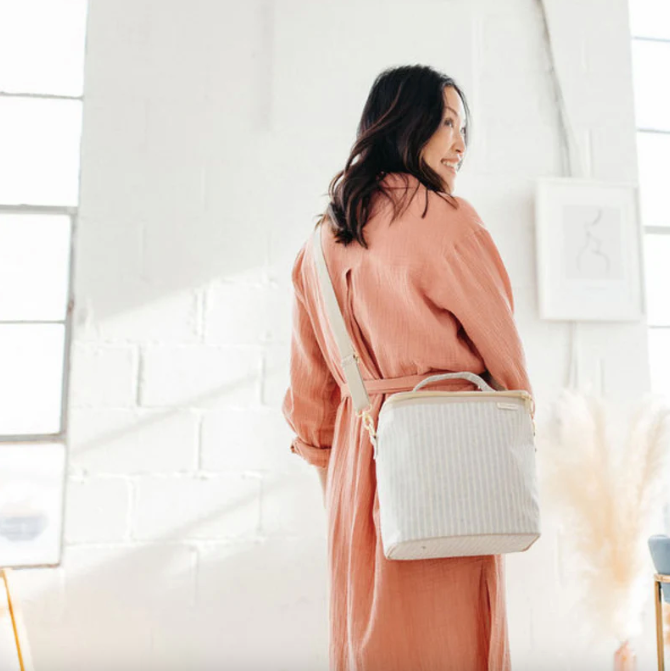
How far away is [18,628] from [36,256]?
0.85 metres

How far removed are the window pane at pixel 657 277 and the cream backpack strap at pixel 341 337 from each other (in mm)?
1357

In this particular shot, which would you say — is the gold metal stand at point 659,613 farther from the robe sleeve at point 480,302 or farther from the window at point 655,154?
the robe sleeve at point 480,302

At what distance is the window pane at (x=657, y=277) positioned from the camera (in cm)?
201

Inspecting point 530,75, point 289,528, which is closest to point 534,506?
point 289,528

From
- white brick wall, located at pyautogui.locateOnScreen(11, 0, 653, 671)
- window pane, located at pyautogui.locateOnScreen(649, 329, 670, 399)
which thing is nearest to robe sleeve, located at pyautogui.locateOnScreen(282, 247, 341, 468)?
white brick wall, located at pyautogui.locateOnScreen(11, 0, 653, 671)

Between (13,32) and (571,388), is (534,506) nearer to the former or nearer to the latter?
(571,388)

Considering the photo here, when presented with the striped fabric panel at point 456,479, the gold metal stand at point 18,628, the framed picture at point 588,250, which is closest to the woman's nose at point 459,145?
the striped fabric panel at point 456,479

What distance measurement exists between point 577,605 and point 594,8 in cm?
169

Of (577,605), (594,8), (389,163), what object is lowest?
(577,605)

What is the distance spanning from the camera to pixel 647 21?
2.11m

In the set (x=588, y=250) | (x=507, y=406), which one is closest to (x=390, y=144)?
(x=507, y=406)

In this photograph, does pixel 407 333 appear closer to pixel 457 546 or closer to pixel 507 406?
pixel 507 406

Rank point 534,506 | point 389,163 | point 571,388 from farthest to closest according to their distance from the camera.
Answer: point 571,388 < point 389,163 < point 534,506

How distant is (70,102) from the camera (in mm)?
1723
